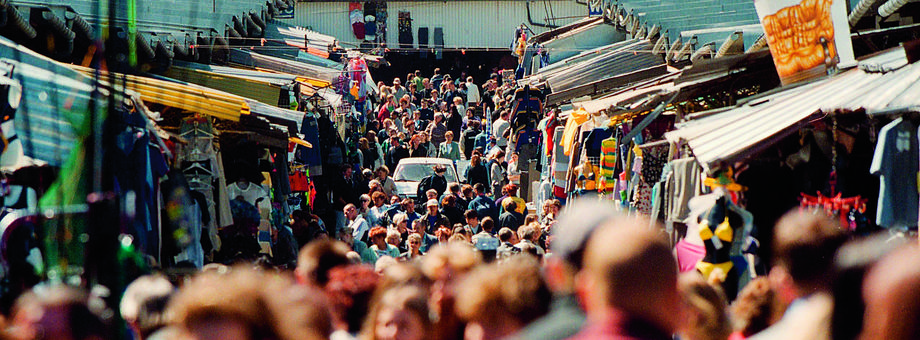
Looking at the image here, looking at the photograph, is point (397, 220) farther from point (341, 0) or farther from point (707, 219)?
point (341, 0)

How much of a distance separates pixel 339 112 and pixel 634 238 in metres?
20.6

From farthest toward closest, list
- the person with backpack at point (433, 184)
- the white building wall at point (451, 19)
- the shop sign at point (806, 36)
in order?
the white building wall at point (451, 19), the person with backpack at point (433, 184), the shop sign at point (806, 36)

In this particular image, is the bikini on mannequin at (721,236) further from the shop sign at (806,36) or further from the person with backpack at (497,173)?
the person with backpack at (497,173)

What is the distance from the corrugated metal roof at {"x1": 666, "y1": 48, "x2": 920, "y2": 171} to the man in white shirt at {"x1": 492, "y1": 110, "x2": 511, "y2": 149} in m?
16.2

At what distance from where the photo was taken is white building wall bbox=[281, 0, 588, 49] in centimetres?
4603

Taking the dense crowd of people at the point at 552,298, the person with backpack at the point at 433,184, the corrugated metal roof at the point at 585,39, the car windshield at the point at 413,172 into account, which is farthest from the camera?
the corrugated metal roof at the point at 585,39

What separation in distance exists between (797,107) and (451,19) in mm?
38545

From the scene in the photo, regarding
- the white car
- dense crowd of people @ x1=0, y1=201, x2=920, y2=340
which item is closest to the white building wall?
the white car

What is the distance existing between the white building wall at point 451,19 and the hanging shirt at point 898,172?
125ft

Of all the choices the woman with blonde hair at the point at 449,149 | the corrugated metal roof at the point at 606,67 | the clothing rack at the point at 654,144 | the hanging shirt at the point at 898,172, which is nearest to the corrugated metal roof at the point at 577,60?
the corrugated metal roof at the point at 606,67

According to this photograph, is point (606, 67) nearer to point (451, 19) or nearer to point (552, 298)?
point (552, 298)

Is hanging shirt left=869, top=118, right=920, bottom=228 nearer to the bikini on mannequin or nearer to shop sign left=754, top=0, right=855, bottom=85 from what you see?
the bikini on mannequin

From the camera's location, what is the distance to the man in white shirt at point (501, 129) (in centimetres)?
2655

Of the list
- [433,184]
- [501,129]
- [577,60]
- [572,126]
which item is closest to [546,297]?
[572,126]
